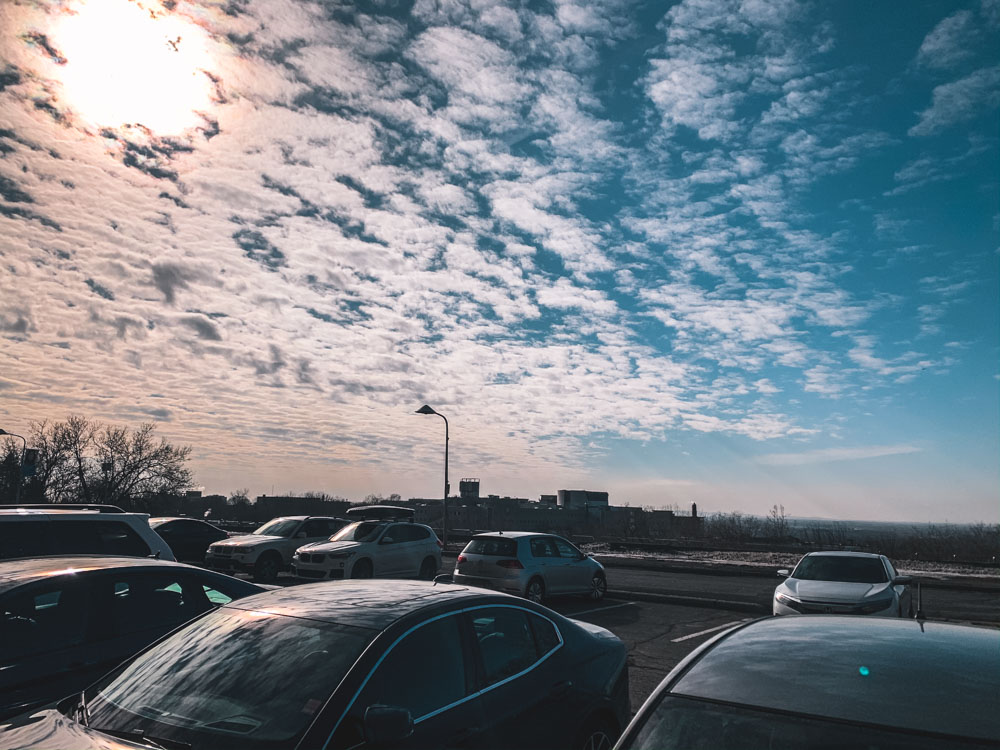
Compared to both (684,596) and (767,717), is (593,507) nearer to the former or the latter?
(684,596)

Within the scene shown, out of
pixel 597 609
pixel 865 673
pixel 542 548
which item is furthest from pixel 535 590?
pixel 865 673

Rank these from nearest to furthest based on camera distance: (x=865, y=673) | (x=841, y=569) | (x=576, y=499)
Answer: (x=865, y=673) < (x=841, y=569) < (x=576, y=499)

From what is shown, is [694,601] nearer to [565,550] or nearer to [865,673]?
[565,550]

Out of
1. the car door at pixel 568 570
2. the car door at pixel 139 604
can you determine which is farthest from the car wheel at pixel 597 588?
the car door at pixel 139 604

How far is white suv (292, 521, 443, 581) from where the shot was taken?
16750 mm

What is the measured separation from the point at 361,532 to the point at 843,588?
1180 cm

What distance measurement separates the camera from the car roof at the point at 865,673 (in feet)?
7.09

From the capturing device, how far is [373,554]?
56.5 feet

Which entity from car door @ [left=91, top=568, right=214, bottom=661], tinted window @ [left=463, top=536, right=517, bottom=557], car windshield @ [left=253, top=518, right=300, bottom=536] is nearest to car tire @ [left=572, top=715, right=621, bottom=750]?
car door @ [left=91, top=568, right=214, bottom=661]

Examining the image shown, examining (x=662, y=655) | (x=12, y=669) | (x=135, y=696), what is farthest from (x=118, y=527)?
(x=662, y=655)

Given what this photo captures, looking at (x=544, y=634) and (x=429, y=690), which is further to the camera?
(x=544, y=634)

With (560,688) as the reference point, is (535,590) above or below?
below

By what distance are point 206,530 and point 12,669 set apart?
66.5ft

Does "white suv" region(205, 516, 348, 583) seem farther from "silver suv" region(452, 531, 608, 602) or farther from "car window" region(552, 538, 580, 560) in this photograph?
"car window" region(552, 538, 580, 560)
